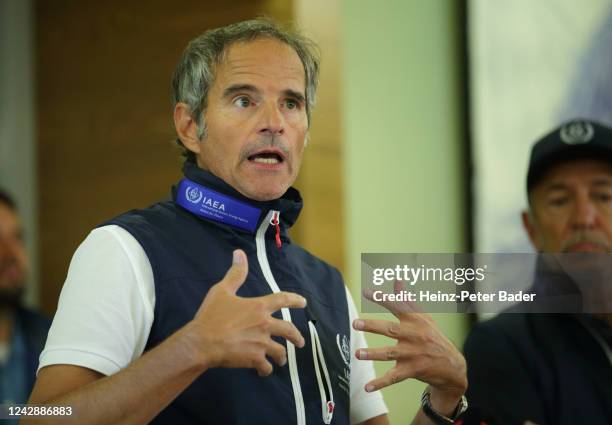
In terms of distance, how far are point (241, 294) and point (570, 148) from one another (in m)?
0.55

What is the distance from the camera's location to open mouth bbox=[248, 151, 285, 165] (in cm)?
95

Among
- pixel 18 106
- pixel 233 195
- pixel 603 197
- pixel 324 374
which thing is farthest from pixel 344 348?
pixel 18 106

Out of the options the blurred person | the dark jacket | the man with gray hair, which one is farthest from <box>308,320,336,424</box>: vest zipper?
the blurred person

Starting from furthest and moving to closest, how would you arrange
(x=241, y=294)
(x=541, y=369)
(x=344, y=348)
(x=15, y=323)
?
(x=15, y=323)
(x=541, y=369)
(x=344, y=348)
(x=241, y=294)

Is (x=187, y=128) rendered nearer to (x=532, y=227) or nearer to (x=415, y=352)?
(x=415, y=352)

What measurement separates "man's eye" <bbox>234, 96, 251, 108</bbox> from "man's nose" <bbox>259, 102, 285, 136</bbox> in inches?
0.7

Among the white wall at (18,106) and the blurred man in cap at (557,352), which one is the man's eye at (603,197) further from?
the white wall at (18,106)

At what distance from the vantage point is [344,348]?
0.98 meters

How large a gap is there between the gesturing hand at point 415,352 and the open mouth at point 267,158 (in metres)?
0.16

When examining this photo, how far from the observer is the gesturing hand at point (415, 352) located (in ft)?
2.87

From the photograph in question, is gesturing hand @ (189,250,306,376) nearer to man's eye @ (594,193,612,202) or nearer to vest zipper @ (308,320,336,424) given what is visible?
vest zipper @ (308,320,336,424)

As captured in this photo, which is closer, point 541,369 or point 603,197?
point 541,369

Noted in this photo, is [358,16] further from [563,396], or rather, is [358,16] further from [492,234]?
[563,396]

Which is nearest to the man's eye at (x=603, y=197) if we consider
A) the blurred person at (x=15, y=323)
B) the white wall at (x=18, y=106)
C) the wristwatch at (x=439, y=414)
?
the wristwatch at (x=439, y=414)
